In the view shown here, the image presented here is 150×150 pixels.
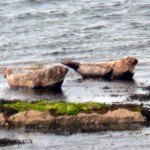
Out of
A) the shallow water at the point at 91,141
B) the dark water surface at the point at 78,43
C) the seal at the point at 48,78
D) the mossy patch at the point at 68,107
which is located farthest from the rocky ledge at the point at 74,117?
the seal at the point at 48,78

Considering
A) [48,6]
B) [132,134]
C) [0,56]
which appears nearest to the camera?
[132,134]

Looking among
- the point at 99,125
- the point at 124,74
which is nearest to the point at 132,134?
the point at 99,125

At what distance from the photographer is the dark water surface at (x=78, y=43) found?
25.8 m

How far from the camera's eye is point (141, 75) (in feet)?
123

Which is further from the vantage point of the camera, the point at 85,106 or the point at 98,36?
the point at 98,36

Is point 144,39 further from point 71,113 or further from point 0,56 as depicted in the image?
point 71,113

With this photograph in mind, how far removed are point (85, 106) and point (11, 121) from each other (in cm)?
246

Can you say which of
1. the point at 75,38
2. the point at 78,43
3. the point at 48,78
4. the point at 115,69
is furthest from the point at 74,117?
the point at 75,38

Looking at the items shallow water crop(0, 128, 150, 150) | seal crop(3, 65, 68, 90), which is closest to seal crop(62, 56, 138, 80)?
seal crop(3, 65, 68, 90)

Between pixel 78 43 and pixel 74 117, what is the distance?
2188cm

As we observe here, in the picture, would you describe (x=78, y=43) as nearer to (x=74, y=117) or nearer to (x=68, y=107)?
(x=68, y=107)

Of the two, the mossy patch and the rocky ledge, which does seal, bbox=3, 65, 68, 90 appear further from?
the rocky ledge

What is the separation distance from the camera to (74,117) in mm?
27219

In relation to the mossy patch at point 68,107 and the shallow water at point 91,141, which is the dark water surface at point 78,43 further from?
the mossy patch at point 68,107
